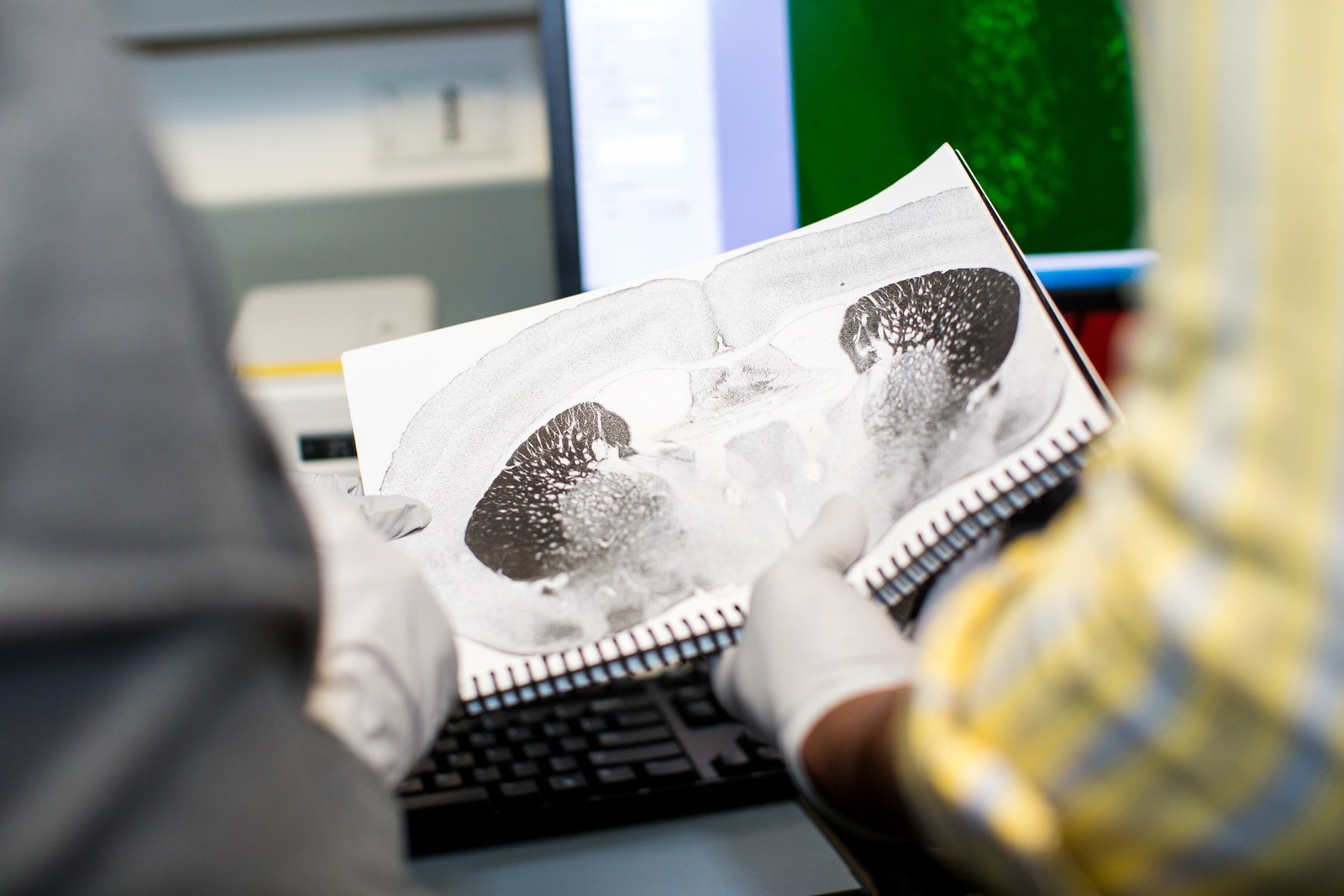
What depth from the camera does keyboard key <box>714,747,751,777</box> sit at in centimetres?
39

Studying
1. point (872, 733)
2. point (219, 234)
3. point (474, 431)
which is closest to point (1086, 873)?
point (872, 733)

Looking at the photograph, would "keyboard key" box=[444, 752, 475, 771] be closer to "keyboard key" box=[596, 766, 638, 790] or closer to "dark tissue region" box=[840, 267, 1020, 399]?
"keyboard key" box=[596, 766, 638, 790]

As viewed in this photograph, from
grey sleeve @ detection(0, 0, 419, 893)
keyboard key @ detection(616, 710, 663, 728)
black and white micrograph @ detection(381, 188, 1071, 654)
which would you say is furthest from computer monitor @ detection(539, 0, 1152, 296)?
grey sleeve @ detection(0, 0, 419, 893)

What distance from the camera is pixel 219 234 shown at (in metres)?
0.85

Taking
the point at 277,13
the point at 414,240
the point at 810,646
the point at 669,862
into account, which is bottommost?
the point at 669,862

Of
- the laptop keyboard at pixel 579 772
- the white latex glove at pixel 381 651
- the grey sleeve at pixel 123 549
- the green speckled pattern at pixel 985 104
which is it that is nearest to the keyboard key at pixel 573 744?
the laptop keyboard at pixel 579 772

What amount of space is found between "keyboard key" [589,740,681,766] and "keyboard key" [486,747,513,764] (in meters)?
0.03

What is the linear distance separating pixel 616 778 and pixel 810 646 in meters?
0.13

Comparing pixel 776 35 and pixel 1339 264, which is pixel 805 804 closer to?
pixel 1339 264

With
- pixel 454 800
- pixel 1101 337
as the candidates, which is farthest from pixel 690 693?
pixel 1101 337

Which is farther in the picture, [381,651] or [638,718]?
[638,718]

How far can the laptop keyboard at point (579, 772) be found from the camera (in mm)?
374

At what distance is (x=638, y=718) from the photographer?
43 cm

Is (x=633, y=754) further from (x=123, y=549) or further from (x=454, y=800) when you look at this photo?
(x=123, y=549)
